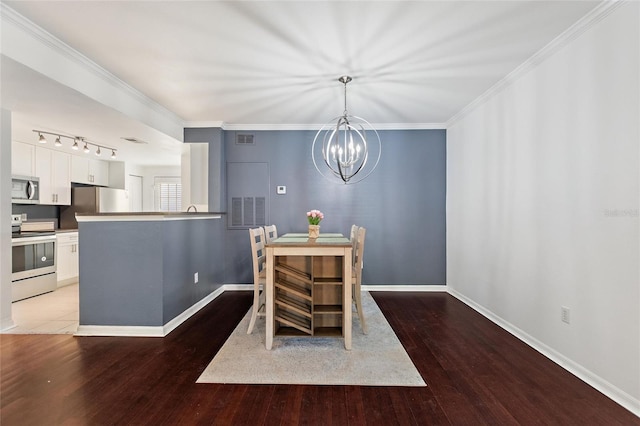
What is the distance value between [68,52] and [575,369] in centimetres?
468

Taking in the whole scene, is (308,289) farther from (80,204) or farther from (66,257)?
(80,204)

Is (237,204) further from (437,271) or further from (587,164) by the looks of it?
(587,164)

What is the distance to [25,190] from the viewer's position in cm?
459

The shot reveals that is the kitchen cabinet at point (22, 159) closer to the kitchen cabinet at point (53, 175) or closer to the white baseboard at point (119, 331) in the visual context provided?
the kitchen cabinet at point (53, 175)

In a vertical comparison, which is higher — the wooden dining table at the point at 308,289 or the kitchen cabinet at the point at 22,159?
the kitchen cabinet at the point at 22,159

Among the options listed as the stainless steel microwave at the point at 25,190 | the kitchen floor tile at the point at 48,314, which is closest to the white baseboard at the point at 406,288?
the kitchen floor tile at the point at 48,314

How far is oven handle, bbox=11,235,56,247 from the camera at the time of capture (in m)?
4.05

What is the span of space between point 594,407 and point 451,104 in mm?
3190

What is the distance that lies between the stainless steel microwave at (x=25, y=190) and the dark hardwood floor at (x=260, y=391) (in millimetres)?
2543

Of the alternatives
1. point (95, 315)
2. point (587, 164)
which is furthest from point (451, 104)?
point (95, 315)

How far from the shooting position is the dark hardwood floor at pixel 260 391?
1.79 m

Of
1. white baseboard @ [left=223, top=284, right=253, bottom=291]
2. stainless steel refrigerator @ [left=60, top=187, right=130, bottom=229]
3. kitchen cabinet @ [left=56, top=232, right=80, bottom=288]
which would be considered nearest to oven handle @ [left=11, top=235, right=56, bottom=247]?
kitchen cabinet @ [left=56, top=232, right=80, bottom=288]

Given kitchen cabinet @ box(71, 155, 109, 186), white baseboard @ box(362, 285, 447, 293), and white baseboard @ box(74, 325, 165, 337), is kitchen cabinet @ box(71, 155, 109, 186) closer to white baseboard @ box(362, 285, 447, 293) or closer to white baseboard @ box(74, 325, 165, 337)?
white baseboard @ box(74, 325, 165, 337)

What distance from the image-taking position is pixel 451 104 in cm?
380
